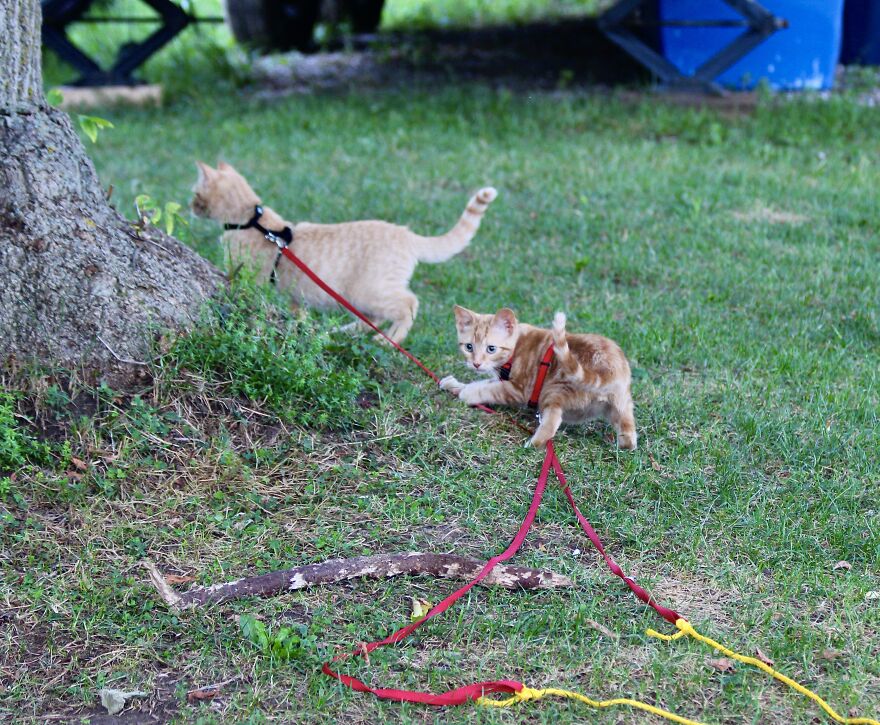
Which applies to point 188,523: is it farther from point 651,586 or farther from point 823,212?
point 823,212

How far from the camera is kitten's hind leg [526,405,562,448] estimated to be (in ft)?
14.0

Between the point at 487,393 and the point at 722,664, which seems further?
the point at 487,393

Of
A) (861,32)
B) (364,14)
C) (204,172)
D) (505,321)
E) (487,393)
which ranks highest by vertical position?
(364,14)

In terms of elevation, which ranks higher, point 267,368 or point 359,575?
point 267,368

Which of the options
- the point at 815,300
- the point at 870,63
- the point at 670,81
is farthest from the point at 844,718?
the point at 870,63

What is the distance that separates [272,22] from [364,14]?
2.55 meters

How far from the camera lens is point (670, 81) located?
10844 mm

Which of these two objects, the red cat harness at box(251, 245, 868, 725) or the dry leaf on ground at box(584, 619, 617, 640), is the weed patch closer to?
the red cat harness at box(251, 245, 868, 725)

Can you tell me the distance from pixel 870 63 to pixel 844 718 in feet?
37.6

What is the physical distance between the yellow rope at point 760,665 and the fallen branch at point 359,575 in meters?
0.43

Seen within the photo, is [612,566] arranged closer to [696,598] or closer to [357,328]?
[696,598]

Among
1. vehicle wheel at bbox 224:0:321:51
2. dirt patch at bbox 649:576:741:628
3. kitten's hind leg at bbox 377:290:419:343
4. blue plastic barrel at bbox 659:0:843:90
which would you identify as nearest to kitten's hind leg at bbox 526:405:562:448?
Result: dirt patch at bbox 649:576:741:628

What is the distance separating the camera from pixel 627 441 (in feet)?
14.0

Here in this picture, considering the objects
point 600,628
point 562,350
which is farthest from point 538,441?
point 600,628
